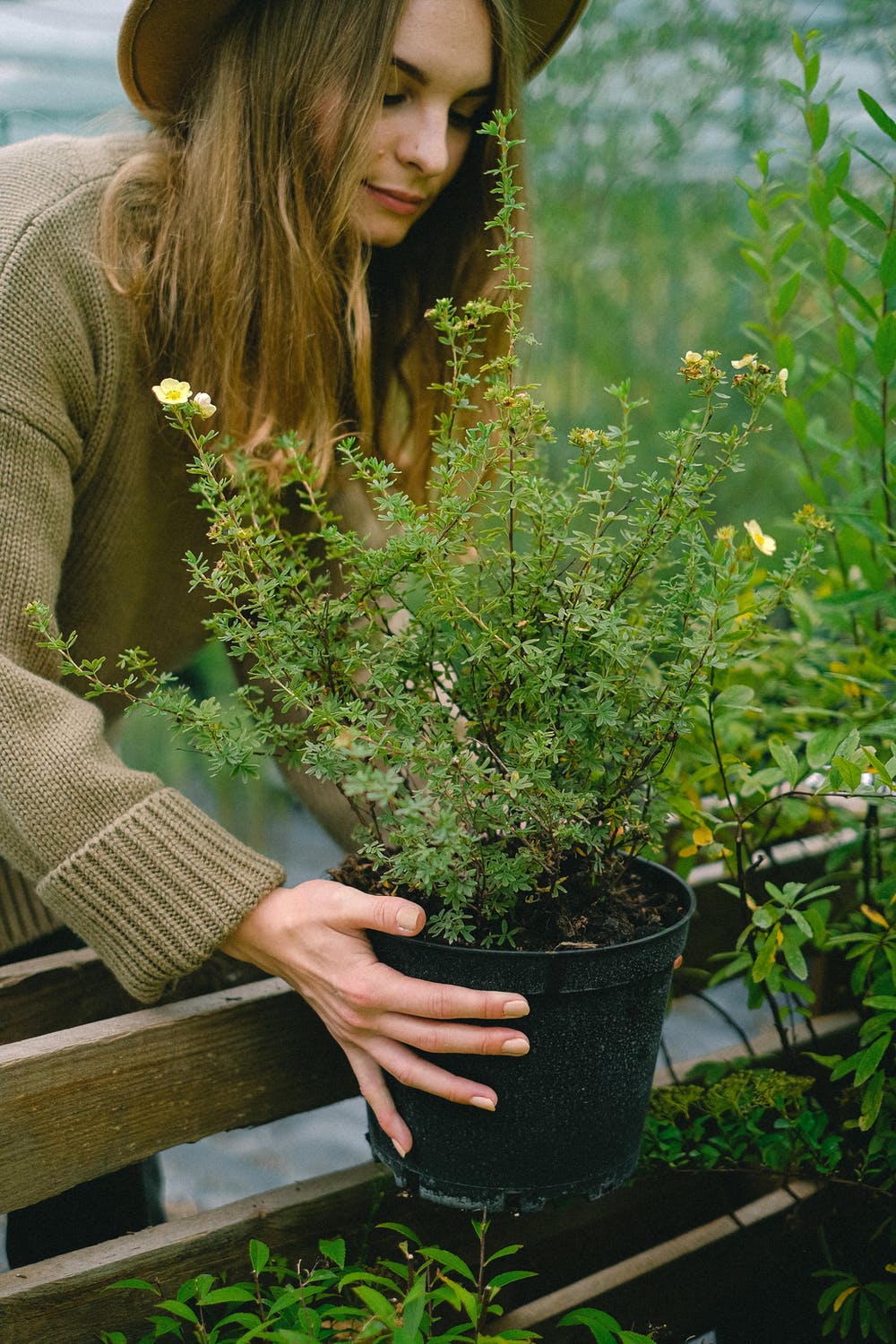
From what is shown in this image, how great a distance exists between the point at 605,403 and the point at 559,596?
5.69ft

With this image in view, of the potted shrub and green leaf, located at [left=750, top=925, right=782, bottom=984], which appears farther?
green leaf, located at [left=750, top=925, right=782, bottom=984]

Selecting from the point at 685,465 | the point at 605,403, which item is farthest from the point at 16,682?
the point at 605,403

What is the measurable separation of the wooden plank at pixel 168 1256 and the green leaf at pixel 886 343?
3.07ft

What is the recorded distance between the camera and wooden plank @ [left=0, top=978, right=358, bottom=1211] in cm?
84

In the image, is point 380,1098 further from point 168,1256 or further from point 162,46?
point 162,46

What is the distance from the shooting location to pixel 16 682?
0.86 m

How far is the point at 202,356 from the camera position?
1.12 m

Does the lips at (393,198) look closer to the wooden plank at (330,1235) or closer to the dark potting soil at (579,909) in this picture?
the dark potting soil at (579,909)

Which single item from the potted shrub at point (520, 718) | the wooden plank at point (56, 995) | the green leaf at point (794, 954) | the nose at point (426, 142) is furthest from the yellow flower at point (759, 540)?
the wooden plank at point (56, 995)

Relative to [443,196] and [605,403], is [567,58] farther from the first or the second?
[443,196]

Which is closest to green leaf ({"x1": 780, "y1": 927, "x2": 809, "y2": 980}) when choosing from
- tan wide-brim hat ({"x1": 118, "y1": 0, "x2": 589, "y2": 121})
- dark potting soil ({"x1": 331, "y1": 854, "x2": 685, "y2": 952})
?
dark potting soil ({"x1": 331, "y1": 854, "x2": 685, "y2": 952})

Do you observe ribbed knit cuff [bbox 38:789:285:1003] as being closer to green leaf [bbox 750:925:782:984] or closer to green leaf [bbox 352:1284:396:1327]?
green leaf [bbox 352:1284:396:1327]

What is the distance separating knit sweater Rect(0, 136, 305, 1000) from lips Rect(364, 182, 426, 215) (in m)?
0.30

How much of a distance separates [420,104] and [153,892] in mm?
875
